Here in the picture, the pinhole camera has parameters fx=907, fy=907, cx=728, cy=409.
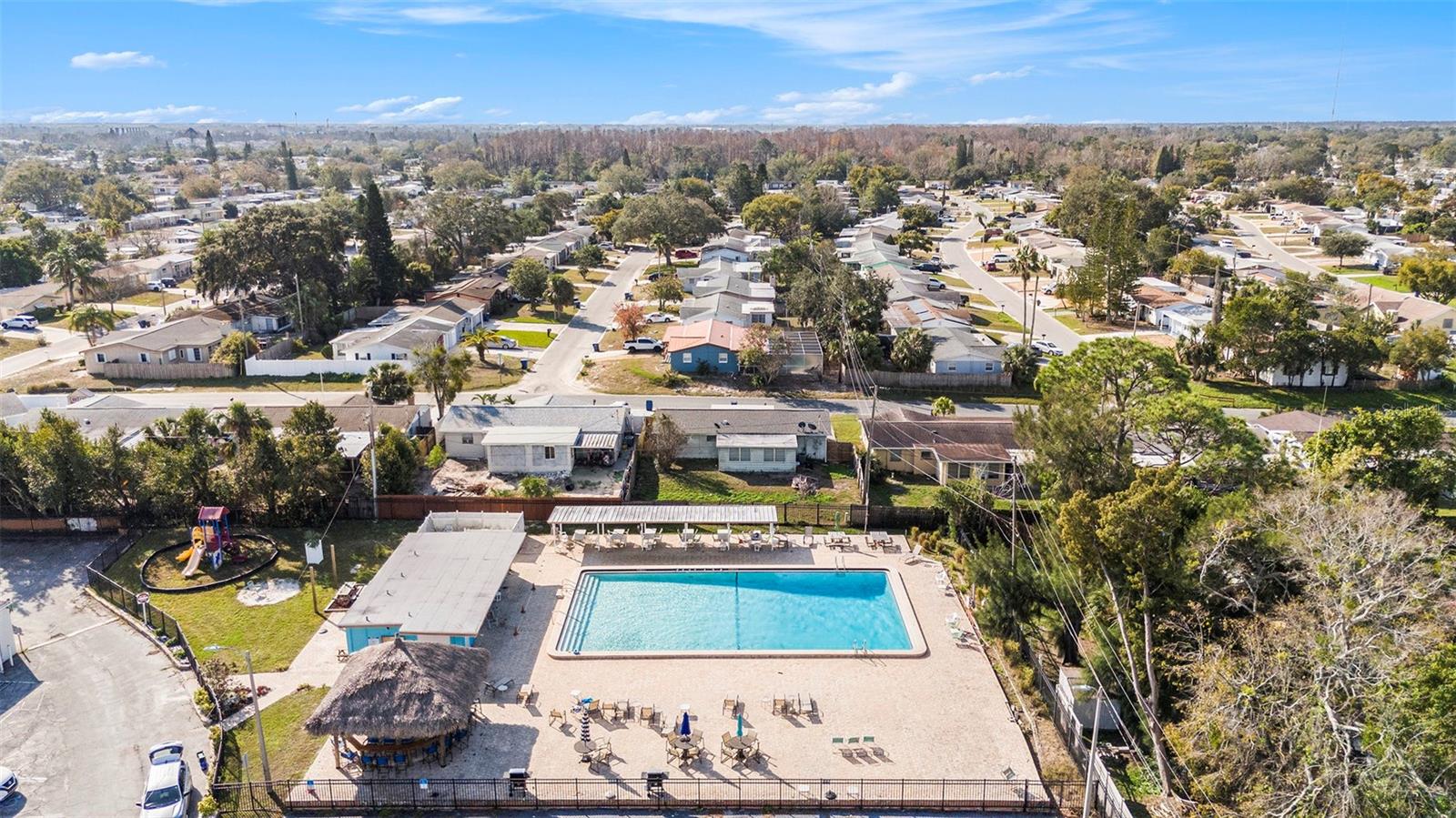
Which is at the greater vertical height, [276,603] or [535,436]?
[535,436]

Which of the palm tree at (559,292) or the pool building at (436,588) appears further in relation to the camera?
the palm tree at (559,292)

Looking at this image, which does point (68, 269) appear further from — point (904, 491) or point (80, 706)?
point (904, 491)

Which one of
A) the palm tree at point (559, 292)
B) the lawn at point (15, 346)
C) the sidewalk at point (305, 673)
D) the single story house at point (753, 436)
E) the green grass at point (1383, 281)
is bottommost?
the sidewalk at point (305, 673)

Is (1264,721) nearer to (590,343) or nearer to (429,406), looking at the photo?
(429,406)

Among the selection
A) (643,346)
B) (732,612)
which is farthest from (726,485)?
(643,346)

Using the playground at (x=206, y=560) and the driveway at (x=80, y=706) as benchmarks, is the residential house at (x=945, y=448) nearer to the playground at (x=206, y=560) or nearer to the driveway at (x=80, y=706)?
the playground at (x=206, y=560)

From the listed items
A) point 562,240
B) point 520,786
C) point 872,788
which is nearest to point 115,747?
point 520,786

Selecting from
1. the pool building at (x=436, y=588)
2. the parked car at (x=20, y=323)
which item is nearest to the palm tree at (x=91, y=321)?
the parked car at (x=20, y=323)
